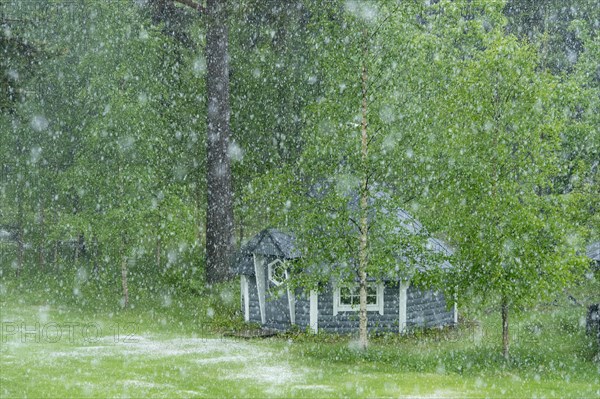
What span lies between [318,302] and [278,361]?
537 centimetres

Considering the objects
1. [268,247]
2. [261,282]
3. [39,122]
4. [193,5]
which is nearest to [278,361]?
[268,247]

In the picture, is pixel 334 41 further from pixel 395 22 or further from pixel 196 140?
pixel 196 140

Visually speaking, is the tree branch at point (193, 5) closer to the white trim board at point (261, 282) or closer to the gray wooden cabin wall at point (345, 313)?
the white trim board at point (261, 282)

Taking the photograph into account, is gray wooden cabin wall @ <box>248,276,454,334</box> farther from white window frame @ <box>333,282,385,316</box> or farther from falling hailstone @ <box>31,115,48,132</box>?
falling hailstone @ <box>31,115,48,132</box>

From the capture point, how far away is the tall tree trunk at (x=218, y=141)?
29609mm

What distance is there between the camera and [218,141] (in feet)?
98.0

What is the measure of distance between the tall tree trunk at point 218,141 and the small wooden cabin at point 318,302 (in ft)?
14.5

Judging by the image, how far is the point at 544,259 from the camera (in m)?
18.3

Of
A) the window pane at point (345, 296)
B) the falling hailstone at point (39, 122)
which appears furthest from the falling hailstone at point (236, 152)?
the window pane at point (345, 296)

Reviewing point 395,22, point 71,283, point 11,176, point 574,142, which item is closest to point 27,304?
point 71,283

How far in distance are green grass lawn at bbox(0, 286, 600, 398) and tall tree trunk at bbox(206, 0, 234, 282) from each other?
160 inches

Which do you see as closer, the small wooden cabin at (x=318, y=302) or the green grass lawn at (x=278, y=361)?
the green grass lawn at (x=278, y=361)

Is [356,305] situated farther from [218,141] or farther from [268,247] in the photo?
[218,141]

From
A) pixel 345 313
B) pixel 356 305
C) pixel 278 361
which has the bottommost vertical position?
pixel 278 361
